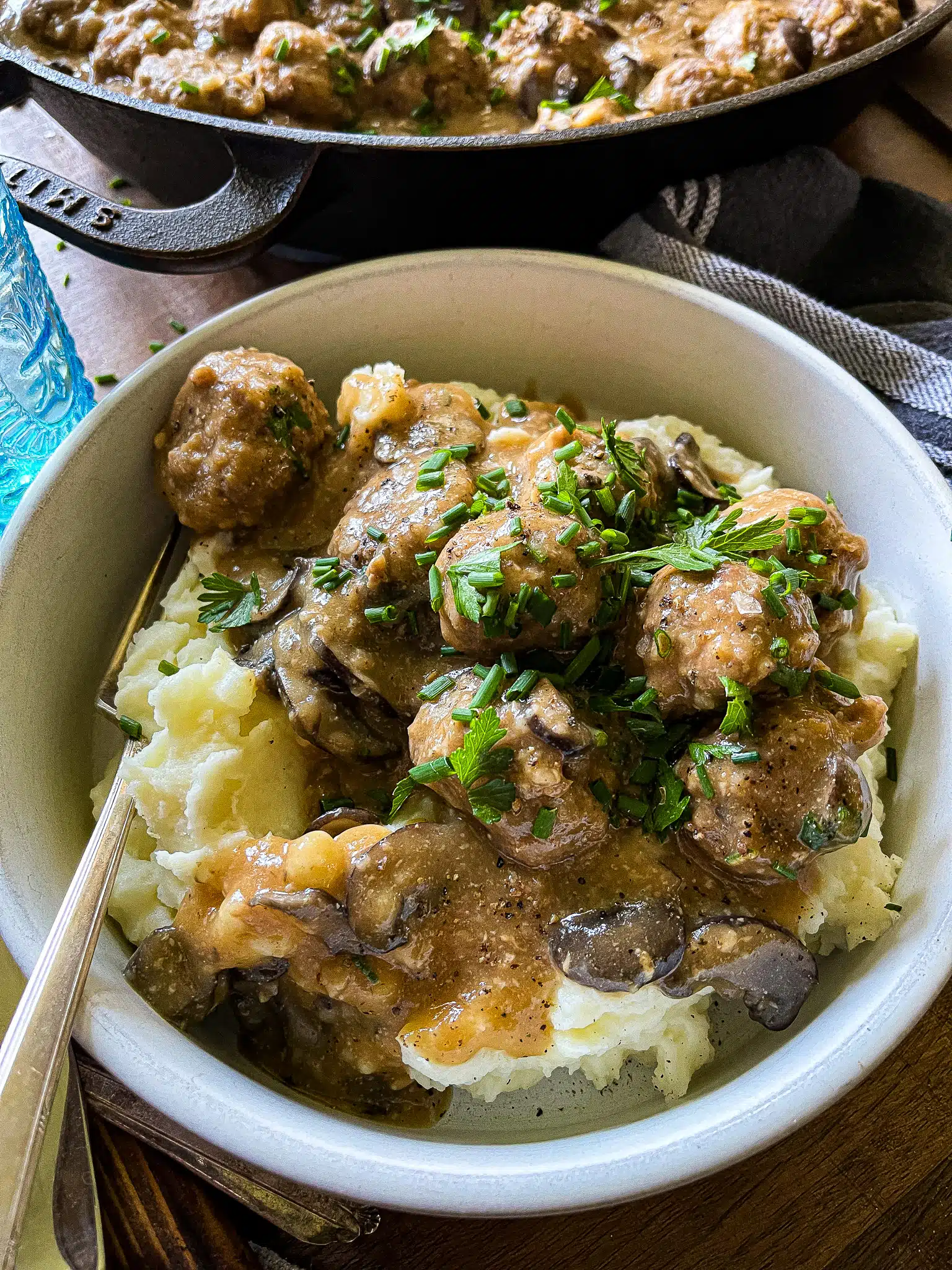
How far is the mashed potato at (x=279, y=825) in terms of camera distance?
7.34 feet

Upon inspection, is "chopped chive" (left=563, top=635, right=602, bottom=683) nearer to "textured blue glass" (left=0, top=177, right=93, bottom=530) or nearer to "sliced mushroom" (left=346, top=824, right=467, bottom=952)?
"sliced mushroom" (left=346, top=824, right=467, bottom=952)

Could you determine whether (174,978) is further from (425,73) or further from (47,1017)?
(425,73)

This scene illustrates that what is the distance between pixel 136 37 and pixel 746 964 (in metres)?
3.92

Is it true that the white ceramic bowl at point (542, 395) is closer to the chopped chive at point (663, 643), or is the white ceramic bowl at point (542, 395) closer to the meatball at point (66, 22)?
the chopped chive at point (663, 643)

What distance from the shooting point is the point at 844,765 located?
7.25 feet

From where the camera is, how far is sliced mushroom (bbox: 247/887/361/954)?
84.8 inches

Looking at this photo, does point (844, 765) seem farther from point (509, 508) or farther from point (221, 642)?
point (221, 642)

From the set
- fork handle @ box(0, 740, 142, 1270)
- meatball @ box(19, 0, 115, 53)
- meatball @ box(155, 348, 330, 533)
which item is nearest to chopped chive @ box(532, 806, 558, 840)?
fork handle @ box(0, 740, 142, 1270)

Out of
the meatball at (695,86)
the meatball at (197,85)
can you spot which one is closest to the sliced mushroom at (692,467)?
the meatball at (695,86)

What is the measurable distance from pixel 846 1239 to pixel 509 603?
1.55 metres

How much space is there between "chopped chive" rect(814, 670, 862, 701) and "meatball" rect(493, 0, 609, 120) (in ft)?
8.39

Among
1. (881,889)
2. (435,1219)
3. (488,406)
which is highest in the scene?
(488,406)

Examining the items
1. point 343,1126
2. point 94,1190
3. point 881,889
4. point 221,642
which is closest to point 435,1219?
point 343,1126

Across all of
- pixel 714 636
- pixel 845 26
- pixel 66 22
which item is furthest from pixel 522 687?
pixel 66 22
